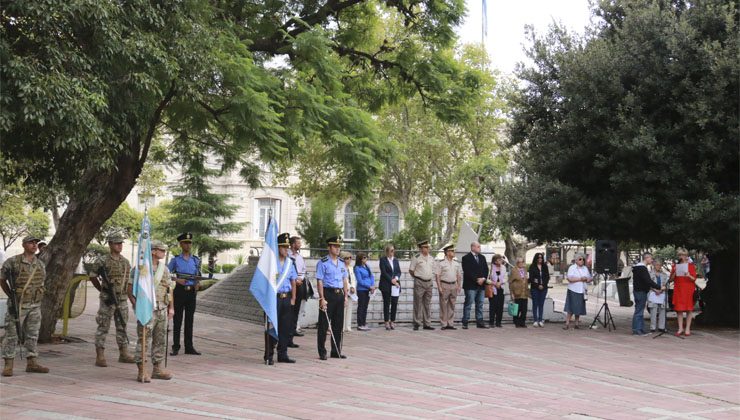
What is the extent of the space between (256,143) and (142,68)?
236cm

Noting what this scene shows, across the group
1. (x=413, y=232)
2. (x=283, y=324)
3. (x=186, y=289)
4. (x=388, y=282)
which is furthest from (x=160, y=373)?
(x=413, y=232)

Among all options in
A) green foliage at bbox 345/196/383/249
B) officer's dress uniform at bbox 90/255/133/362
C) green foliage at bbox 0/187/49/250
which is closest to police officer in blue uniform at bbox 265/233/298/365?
officer's dress uniform at bbox 90/255/133/362

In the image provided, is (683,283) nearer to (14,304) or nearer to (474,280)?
(474,280)

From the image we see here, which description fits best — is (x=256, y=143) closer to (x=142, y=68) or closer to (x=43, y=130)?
(x=142, y=68)

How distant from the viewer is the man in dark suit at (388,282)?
685 inches

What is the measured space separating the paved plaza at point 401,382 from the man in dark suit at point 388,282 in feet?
3.94

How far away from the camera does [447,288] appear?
17.9 m

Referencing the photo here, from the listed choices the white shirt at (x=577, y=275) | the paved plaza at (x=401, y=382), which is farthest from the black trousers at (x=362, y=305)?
the white shirt at (x=577, y=275)

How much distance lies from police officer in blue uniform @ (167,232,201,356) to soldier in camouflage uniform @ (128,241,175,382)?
1.80 m

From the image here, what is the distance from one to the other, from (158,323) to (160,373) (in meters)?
0.64

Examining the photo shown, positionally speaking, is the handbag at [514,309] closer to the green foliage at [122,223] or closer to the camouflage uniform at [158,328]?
the camouflage uniform at [158,328]

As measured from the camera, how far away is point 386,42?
58.8 ft

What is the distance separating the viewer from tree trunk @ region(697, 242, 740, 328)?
2017cm

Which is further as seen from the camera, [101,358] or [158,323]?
[101,358]
